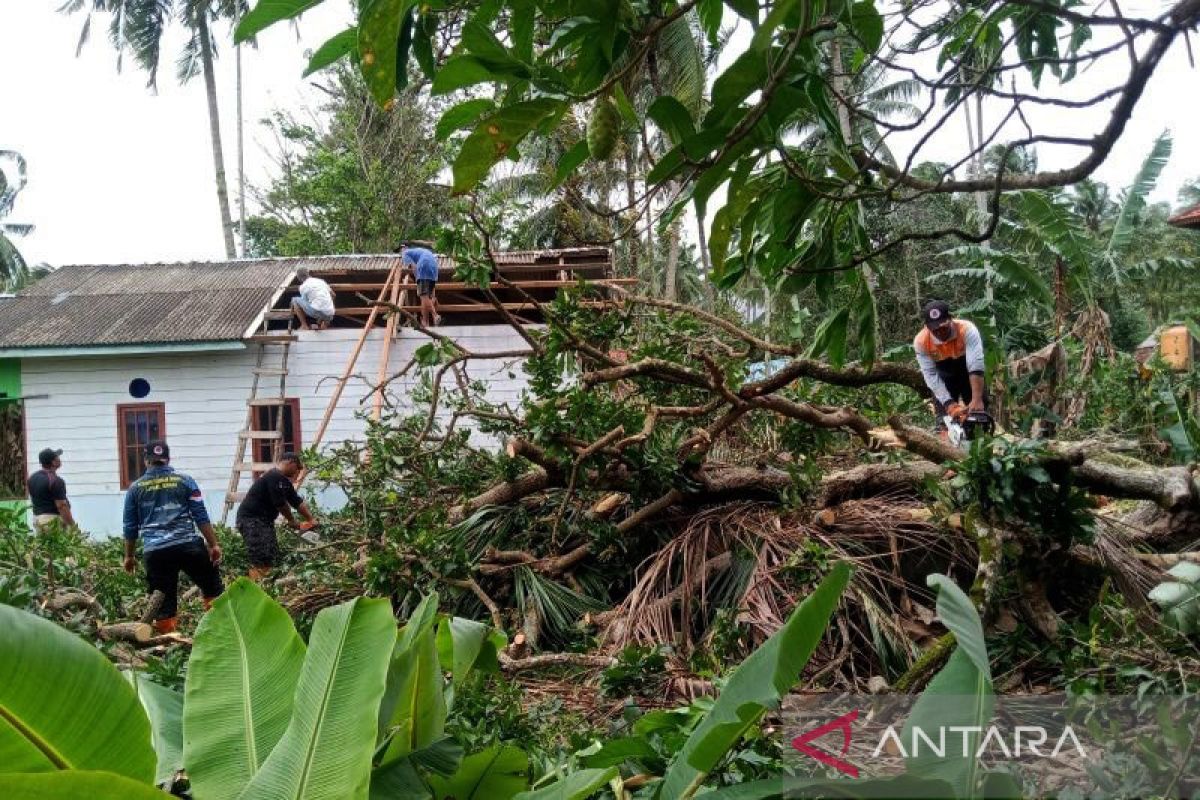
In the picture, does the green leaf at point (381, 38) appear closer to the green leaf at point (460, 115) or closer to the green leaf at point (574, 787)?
the green leaf at point (460, 115)

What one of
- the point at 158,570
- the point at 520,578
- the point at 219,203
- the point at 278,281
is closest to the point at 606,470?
the point at 520,578

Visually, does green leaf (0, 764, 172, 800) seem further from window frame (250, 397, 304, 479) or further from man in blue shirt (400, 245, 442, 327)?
window frame (250, 397, 304, 479)

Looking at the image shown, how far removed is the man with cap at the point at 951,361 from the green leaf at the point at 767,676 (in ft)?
18.1

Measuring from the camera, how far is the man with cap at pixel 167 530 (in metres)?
8.23

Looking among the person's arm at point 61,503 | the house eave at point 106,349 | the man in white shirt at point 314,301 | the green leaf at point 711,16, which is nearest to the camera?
the green leaf at point 711,16

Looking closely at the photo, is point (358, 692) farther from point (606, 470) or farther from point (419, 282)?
point (419, 282)

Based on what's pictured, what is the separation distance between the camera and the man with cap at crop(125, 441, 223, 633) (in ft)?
27.0

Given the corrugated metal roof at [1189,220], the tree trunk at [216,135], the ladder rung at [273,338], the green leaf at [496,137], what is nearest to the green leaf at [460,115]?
the green leaf at [496,137]

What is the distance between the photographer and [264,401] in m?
14.1

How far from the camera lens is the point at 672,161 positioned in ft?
6.42

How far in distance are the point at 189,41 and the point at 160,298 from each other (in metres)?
12.4

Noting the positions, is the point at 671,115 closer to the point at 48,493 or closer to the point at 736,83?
the point at 736,83

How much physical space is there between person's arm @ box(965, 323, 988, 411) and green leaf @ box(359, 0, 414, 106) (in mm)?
6036

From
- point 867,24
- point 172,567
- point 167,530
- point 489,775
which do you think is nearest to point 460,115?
point 867,24
